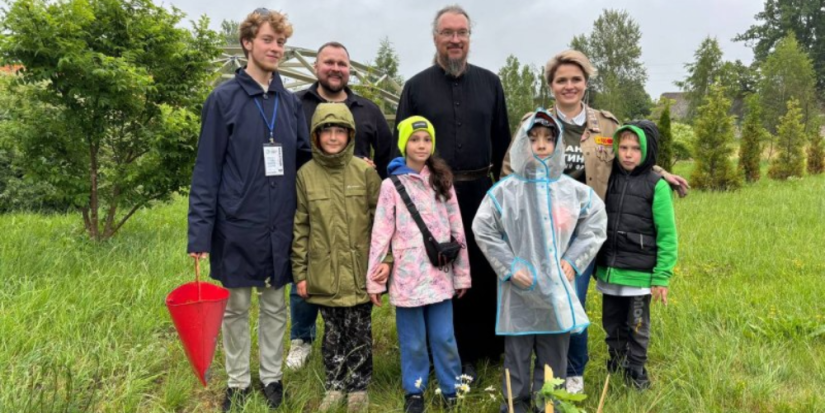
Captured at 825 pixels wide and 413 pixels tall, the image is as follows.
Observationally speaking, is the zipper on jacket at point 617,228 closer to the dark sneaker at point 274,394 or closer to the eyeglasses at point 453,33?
the eyeglasses at point 453,33

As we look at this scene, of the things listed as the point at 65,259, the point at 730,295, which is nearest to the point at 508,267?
the point at 730,295

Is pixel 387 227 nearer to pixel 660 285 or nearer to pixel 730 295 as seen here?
pixel 660 285

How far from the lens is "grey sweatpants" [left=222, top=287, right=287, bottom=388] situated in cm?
293

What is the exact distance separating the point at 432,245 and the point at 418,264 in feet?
0.43

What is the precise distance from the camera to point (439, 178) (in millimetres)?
2865

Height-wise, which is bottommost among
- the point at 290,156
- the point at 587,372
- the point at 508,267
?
the point at 587,372

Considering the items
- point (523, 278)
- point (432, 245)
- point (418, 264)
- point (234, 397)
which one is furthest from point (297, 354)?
point (523, 278)

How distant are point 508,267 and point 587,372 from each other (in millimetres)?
1355

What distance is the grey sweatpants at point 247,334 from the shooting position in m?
2.93

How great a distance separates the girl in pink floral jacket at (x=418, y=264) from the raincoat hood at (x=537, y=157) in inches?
17.2

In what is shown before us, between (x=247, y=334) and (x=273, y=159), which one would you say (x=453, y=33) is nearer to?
(x=273, y=159)

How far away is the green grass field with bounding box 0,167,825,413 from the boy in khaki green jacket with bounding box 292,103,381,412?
1.01 feet

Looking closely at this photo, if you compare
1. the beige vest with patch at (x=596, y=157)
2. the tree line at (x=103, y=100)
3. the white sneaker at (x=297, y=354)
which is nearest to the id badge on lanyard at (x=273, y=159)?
the white sneaker at (x=297, y=354)

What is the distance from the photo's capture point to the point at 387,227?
2830mm
